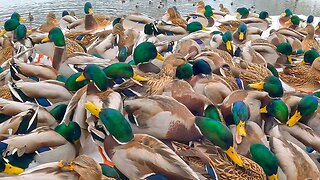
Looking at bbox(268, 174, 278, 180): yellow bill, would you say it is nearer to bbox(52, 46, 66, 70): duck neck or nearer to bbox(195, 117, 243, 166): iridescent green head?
bbox(195, 117, 243, 166): iridescent green head

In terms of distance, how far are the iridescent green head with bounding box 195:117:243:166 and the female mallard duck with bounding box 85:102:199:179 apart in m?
0.32

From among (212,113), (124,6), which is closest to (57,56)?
(212,113)

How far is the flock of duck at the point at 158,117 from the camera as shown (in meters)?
2.78

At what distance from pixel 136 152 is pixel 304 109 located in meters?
1.51

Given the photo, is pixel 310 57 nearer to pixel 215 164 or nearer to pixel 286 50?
pixel 286 50

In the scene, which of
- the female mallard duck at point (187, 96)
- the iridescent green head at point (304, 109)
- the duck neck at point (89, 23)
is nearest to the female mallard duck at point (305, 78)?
the iridescent green head at point (304, 109)

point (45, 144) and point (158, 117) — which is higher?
point (158, 117)

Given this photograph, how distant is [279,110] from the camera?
3430mm

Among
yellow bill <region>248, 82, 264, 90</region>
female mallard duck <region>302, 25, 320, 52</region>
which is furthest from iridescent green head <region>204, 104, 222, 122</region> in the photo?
female mallard duck <region>302, 25, 320, 52</region>

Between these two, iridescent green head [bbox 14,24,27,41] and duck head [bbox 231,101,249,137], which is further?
iridescent green head [bbox 14,24,27,41]

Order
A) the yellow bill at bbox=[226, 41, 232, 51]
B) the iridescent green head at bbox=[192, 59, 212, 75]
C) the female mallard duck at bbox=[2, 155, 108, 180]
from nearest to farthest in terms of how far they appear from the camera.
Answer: the female mallard duck at bbox=[2, 155, 108, 180] → the iridescent green head at bbox=[192, 59, 212, 75] → the yellow bill at bbox=[226, 41, 232, 51]

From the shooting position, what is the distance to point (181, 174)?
2.56 metres

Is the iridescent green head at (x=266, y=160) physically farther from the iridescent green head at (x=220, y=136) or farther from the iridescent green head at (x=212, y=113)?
the iridescent green head at (x=212, y=113)

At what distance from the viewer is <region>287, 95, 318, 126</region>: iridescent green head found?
135 inches
